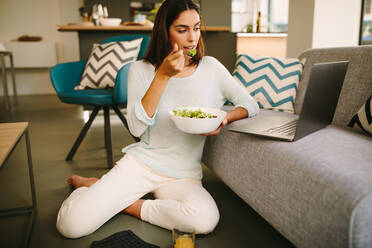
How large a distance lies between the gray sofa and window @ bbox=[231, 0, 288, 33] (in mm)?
4891

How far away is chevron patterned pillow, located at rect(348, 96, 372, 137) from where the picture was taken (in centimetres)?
120

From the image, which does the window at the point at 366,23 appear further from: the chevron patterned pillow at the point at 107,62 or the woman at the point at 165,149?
the woman at the point at 165,149

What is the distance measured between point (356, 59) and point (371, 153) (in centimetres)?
68

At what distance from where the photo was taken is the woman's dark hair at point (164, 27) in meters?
1.28

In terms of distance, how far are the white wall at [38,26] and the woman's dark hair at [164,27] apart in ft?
17.3

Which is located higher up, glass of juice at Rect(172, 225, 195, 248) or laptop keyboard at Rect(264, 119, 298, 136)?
laptop keyboard at Rect(264, 119, 298, 136)

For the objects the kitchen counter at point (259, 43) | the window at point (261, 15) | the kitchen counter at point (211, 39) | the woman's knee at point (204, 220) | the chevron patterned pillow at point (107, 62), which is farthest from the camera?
the window at point (261, 15)

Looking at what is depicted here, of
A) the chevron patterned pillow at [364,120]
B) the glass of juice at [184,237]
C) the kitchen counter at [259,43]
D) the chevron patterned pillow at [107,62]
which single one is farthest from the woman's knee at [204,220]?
the kitchen counter at [259,43]

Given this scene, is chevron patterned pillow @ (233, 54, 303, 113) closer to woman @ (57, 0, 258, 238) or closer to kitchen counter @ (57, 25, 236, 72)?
woman @ (57, 0, 258, 238)

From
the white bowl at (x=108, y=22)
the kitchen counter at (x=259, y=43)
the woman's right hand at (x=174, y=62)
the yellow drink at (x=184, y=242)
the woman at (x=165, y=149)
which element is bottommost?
the yellow drink at (x=184, y=242)

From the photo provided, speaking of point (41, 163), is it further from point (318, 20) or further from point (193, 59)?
point (318, 20)

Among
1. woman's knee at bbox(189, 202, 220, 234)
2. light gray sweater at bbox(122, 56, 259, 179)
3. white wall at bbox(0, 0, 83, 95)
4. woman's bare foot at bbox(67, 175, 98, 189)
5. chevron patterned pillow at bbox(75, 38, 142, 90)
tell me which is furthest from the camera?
white wall at bbox(0, 0, 83, 95)

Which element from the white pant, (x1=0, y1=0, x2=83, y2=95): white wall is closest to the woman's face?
the white pant

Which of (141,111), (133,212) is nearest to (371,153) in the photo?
(141,111)
